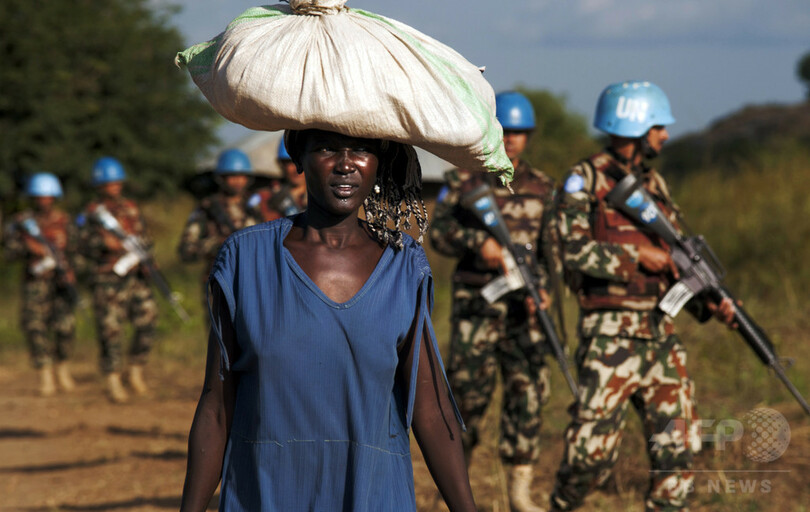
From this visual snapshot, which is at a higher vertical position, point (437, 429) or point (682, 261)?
Answer: point (682, 261)

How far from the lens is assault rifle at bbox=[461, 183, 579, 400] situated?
554cm

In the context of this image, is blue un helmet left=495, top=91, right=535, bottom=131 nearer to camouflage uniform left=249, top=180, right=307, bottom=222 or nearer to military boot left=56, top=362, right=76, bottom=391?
camouflage uniform left=249, top=180, right=307, bottom=222

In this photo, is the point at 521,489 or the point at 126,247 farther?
the point at 126,247

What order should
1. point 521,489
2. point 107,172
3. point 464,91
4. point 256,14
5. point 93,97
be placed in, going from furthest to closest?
point 93,97 < point 107,172 < point 521,489 < point 256,14 < point 464,91

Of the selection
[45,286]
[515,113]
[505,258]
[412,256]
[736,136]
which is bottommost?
[412,256]

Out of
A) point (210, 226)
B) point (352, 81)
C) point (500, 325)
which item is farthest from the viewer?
point (210, 226)

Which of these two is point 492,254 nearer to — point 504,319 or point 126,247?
point 504,319

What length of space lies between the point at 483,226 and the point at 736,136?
2117cm

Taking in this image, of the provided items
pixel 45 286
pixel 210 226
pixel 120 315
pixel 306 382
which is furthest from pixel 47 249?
pixel 306 382

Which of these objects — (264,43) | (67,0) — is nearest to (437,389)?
(264,43)

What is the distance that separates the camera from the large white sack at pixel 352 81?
2.08 m

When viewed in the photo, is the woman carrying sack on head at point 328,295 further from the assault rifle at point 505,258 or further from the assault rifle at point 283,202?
the assault rifle at point 283,202

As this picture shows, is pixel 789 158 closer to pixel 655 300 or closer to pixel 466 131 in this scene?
pixel 655 300

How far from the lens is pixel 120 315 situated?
9.74 metres
